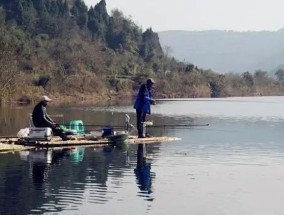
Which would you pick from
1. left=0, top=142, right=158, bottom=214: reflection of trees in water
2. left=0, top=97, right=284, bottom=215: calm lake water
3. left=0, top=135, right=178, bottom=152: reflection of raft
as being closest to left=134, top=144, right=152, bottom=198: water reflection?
left=0, top=97, right=284, bottom=215: calm lake water

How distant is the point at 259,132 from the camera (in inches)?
1332

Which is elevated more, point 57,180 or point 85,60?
point 85,60

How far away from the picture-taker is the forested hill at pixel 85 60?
255 feet

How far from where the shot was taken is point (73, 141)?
23984 millimetres

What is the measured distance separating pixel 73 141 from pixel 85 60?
7322 cm

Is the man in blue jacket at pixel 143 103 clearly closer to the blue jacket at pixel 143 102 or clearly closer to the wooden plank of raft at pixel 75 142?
the blue jacket at pixel 143 102

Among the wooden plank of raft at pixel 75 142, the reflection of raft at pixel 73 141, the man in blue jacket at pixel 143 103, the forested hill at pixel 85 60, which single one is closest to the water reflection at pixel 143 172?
the reflection of raft at pixel 73 141

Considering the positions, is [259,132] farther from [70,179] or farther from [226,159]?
[70,179]

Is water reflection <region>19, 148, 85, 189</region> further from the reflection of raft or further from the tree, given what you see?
the tree

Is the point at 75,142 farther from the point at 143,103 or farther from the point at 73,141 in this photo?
the point at 143,103

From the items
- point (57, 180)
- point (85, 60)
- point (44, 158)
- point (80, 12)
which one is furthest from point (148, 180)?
point (80, 12)

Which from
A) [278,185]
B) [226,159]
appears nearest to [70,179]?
[278,185]

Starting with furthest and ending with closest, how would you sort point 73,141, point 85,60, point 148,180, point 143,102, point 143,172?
point 85,60 → point 143,102 → point 73,141 → point 143,172 → point 148,180

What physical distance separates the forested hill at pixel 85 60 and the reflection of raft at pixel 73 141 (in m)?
35.9
